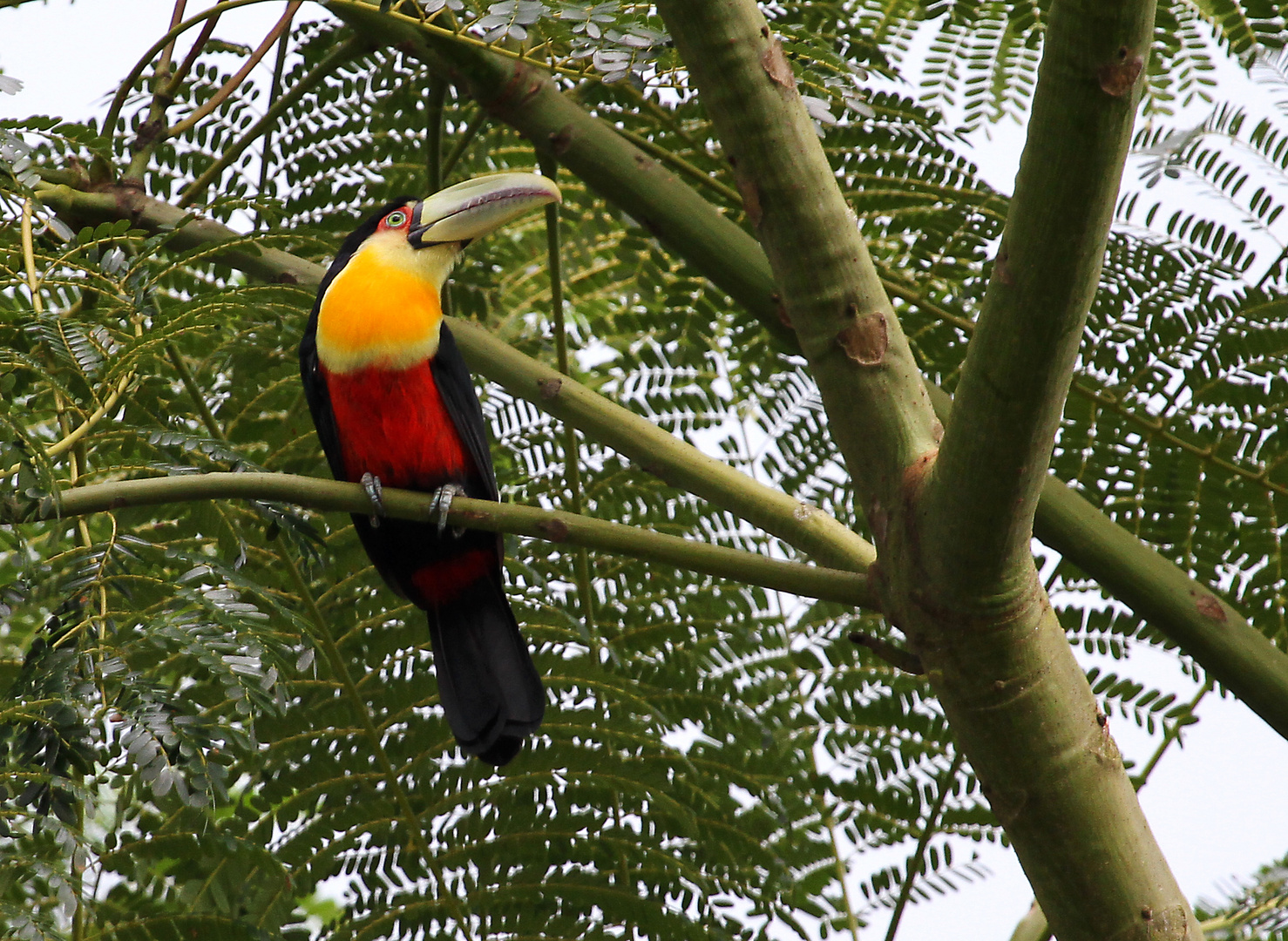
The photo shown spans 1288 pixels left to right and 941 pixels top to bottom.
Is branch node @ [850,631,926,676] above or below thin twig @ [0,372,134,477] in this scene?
below

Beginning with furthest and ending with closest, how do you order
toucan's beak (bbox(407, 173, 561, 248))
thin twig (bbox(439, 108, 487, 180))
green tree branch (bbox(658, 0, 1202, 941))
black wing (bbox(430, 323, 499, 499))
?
black wing (bbox(430, 323, 499, 499))
thin twig (bbox(439, 108, 487, 180))
toucan's beak (bbox(407, 173, 561, 248))
green tree branch (bbox(658, 0, 1202, 941))

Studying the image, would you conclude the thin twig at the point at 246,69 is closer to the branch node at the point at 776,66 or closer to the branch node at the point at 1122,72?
the branch node at the point at 776,66

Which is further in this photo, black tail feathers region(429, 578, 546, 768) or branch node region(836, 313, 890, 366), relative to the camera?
black tail feathers region(429, 578, 546, 768)

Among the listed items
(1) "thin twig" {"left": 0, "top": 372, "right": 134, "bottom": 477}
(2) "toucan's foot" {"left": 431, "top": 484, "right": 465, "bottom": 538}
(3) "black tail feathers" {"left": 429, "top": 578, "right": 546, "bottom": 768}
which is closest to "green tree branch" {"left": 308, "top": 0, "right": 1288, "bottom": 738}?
(2) "toucan's foot" {"left": 431, "top": 484, "right": 465, "bottom": 538}

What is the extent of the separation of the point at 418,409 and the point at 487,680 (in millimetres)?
852

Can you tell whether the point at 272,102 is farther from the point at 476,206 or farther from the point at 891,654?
the point at 891,654

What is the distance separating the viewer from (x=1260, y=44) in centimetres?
308

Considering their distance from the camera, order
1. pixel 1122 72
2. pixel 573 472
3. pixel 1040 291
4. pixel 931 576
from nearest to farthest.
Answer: pixel 1122 72 < pixel 1040 291 < pixel 931 576 < pixel 573 472

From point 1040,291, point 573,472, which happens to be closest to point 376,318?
point 573,472

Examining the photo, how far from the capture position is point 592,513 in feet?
13.1

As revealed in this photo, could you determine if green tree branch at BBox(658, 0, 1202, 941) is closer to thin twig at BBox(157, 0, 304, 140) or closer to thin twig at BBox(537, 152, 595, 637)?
thin twig at BBox(537, 152, 595, 637)

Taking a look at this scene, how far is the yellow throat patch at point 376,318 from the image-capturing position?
3.47 meters

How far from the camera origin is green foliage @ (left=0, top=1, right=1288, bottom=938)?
2.72 m

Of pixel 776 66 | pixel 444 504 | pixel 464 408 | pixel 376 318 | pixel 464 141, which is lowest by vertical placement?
pixel 444 504
